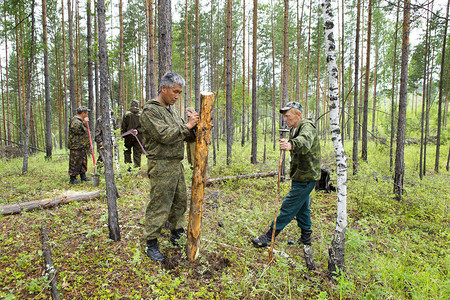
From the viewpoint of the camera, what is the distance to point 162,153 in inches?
116

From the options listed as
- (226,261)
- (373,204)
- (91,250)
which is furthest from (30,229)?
(373,204)

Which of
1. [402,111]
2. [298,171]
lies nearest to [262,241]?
[298,171]

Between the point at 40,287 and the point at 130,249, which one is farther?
the point at 130,249

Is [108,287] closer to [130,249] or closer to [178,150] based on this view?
[130,249]

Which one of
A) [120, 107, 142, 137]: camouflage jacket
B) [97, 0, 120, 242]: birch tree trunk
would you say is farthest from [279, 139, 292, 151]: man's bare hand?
[120, 107, 142, 137]: camouflage jacket

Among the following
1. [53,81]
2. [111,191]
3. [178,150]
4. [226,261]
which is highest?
[53,81]

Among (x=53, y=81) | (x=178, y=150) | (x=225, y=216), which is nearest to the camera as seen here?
(x=178, y=150)

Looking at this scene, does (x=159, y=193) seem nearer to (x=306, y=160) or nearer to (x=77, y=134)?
(x=306, y=160)

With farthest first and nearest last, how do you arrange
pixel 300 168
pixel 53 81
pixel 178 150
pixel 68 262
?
pixel 53 81, pixel 300 168, pixel 178 150, pixel 68 262

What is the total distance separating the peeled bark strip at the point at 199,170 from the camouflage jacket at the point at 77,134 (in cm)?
547

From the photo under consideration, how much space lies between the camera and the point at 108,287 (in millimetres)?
2502

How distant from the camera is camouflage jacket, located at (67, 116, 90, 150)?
6.63 meters

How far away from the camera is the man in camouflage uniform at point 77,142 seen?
6.64 meters

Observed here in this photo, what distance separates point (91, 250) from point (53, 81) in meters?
24.1
